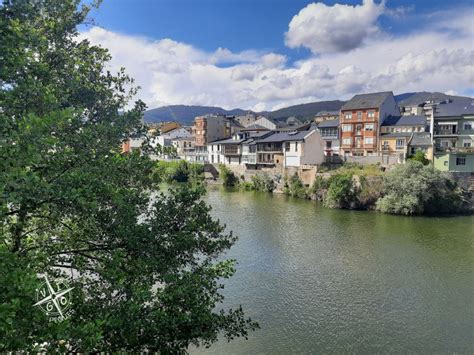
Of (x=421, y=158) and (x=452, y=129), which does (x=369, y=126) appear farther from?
(x=421, y=158)

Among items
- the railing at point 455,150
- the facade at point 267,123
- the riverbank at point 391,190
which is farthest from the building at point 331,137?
the facade at point 267,123

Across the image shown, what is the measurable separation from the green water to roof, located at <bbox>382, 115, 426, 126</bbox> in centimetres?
1924

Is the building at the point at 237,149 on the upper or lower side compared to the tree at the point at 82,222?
upper

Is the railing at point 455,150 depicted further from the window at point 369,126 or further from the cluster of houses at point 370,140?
the window at point 369,126

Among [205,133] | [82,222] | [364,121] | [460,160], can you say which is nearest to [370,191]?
[460,160]

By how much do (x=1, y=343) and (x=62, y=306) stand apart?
7.64ft

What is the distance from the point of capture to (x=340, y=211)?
3756cm

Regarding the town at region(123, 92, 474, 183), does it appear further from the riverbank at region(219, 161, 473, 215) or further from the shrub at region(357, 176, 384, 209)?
the shrub at region(357, 176, 384, 209)

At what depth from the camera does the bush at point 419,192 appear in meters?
34.7

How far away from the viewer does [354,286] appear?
18.4 m

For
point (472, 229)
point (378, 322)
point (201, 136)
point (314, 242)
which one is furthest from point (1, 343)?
point (201, 136)

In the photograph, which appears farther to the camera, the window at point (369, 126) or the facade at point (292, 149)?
the window at point (369, 126)

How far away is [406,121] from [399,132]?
2020mm

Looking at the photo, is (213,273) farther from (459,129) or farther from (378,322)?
(459,129)
